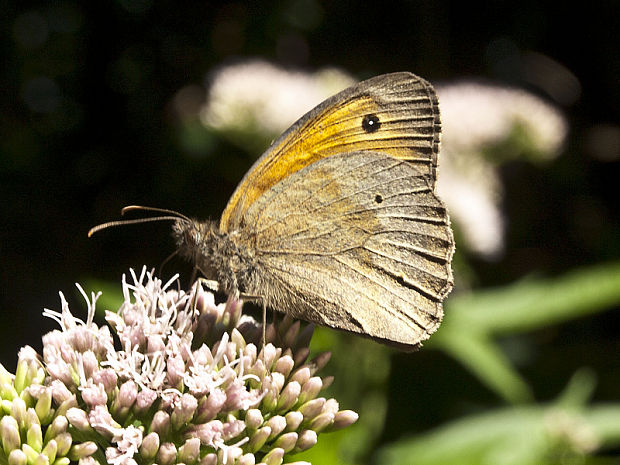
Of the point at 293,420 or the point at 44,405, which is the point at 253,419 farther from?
the point at 44,405

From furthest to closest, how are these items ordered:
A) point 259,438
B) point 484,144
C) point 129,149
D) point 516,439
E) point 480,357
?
point 129,149, point 484,144, point 480,357, point 516,439, point 259,438

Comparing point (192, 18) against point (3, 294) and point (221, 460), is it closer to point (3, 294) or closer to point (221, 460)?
point (3, 294)

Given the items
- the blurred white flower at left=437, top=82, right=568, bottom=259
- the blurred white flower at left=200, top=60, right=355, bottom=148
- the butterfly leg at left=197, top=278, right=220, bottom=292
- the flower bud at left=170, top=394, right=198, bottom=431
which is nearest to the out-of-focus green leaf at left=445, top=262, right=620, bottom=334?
the blurred white flower at left=437, top=82, right=568, bottom=259

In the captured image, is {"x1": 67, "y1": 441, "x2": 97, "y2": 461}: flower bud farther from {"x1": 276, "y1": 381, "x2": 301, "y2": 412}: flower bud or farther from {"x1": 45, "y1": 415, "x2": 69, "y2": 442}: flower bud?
{"x1": 276, "y1": 381, "x2": 301, "y2": 412}: flower bud

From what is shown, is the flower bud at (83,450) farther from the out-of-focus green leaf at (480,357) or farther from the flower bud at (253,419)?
the out-of-focus green leaf at (480,357)

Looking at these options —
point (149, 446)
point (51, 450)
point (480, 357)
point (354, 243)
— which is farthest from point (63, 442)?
point (480, 357)

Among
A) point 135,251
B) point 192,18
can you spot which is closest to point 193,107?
point 192,18

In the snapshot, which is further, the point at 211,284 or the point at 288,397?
the point at 211,284
